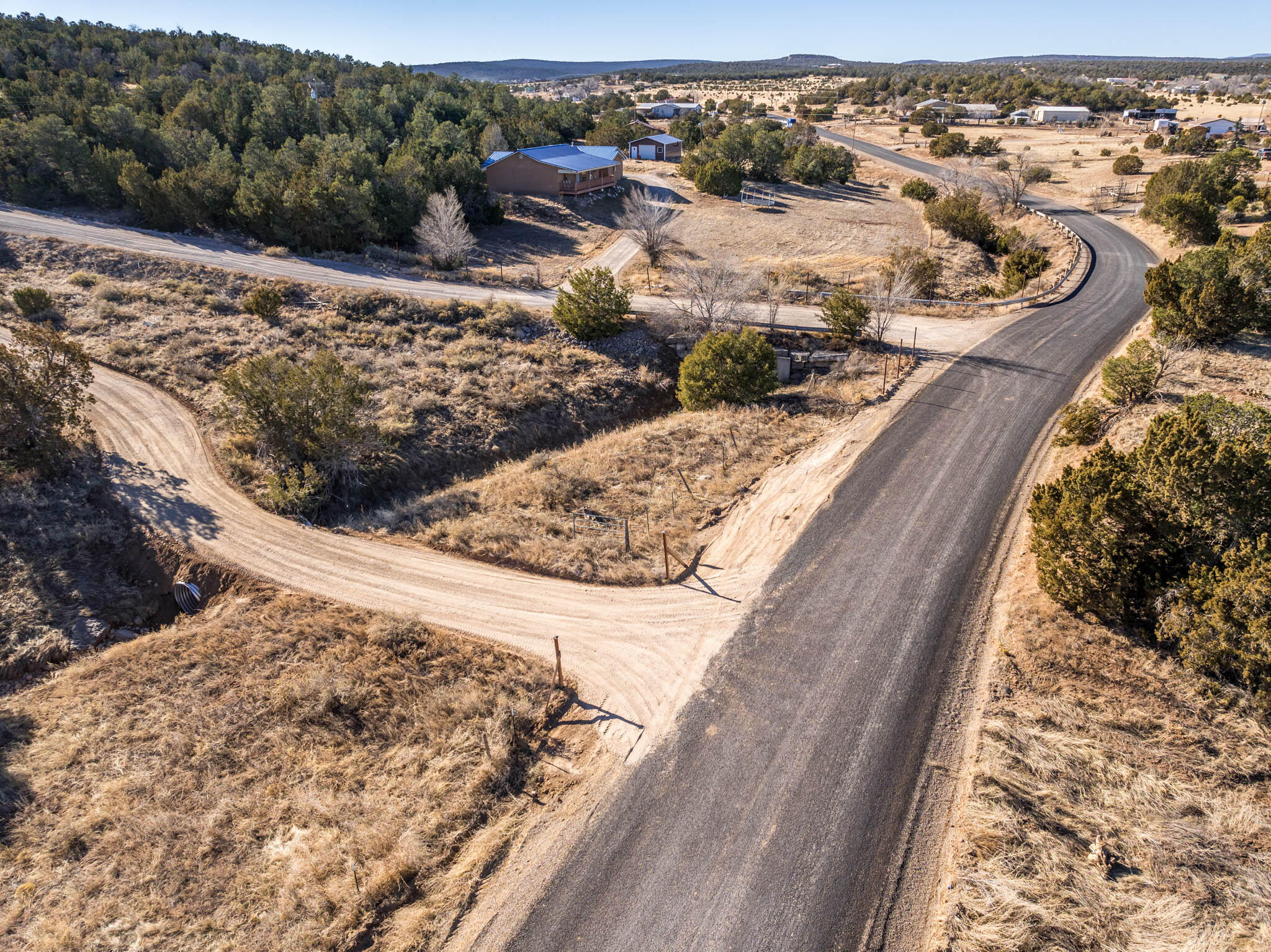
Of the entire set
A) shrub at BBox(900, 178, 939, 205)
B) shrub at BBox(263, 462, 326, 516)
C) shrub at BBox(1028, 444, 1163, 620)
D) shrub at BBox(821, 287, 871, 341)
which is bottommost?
shrub at BBox(263, 462, 326, 516)

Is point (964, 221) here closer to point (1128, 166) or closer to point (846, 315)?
point (846, 315)

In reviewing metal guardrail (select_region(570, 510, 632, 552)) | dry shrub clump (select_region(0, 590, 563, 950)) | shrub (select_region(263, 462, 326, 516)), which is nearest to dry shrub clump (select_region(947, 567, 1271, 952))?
dry shrub clump (select_region(0, 590, 563, 950))

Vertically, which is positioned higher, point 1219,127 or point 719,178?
point 1219,127

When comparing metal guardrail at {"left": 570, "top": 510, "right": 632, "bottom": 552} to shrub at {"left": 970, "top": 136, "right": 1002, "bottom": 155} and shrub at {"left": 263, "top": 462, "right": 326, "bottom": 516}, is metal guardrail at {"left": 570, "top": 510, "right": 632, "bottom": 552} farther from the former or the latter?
shrub at {"left": 970, "top": 136, "right": 1002, "bottom": 155}

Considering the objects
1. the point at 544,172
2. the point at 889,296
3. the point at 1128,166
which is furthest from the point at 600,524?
the point at 1128,166

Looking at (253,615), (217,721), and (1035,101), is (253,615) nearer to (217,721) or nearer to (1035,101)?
(217,721)

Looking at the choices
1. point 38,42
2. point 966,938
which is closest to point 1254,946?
point 966,938
